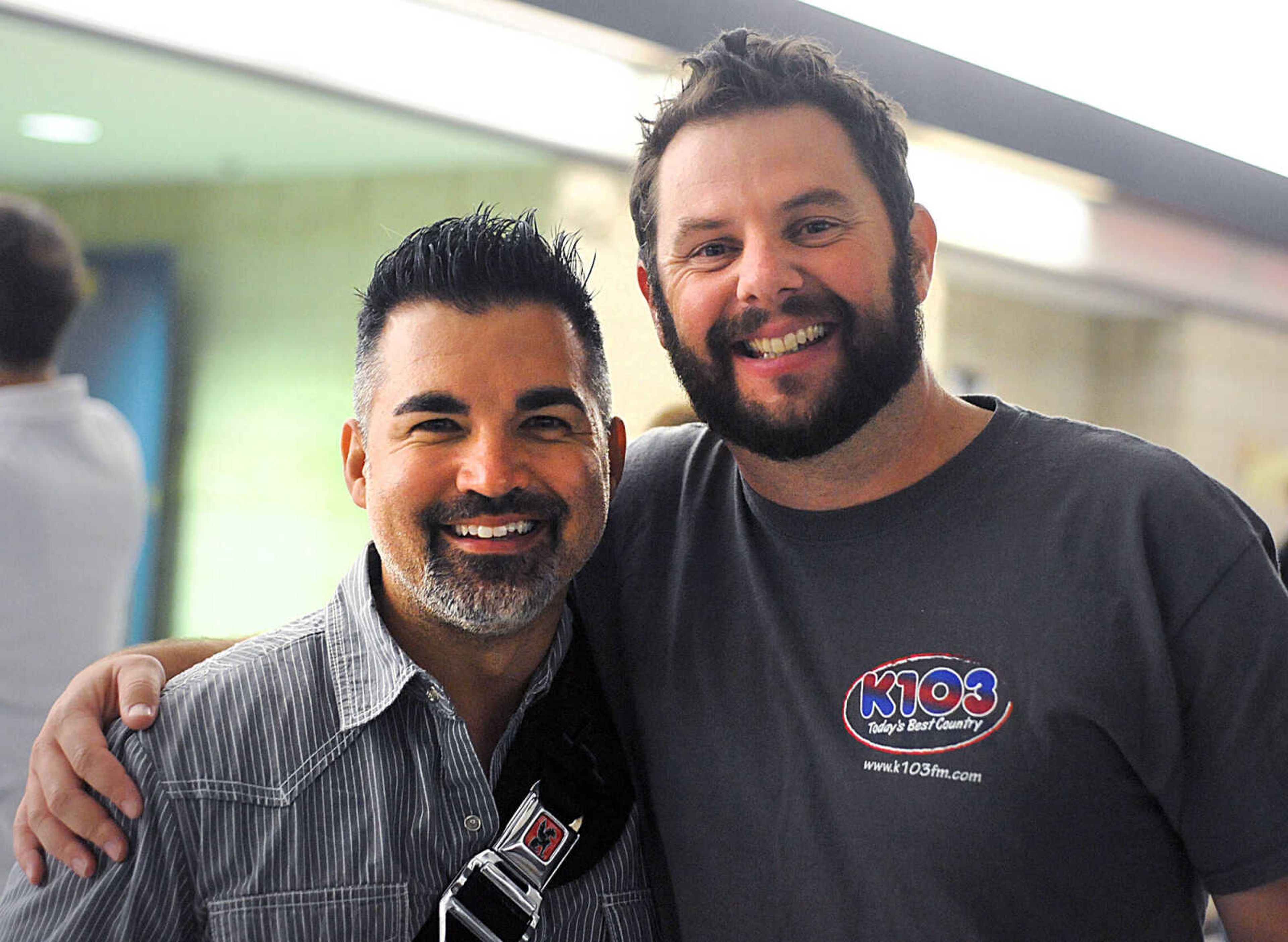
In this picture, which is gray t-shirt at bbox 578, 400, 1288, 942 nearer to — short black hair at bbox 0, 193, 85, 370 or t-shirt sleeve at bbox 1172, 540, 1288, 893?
t-shirt sleeve at bbox 1172, 540, 1288, 893

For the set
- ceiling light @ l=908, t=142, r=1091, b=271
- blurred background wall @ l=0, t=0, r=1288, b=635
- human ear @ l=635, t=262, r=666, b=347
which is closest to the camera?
human ear @ l=635, t=262, r=666, b=347

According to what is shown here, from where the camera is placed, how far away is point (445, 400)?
1.53 metres

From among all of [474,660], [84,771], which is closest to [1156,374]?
[474,660]

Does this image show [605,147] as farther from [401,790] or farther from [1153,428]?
[1153,428]

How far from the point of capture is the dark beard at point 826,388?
1.62 meters

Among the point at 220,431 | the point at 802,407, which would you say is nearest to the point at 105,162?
the point at 220,431

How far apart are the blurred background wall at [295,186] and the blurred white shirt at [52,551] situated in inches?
12.0

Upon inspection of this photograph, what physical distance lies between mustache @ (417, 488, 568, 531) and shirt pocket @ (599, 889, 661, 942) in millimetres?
446

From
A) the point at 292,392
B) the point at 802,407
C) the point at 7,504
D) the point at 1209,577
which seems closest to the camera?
the point at 1209,577

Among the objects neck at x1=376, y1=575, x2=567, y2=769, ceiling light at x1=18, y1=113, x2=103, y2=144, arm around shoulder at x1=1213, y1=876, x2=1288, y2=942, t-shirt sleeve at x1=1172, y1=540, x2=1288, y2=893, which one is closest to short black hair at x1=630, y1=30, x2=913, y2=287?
neck at x1=376, y1=575, x2=567, y2=769

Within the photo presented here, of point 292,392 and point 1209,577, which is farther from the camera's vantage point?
point 292,392

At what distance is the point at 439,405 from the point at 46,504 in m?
1.22

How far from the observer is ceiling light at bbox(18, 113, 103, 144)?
105 inches

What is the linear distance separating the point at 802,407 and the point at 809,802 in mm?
460
